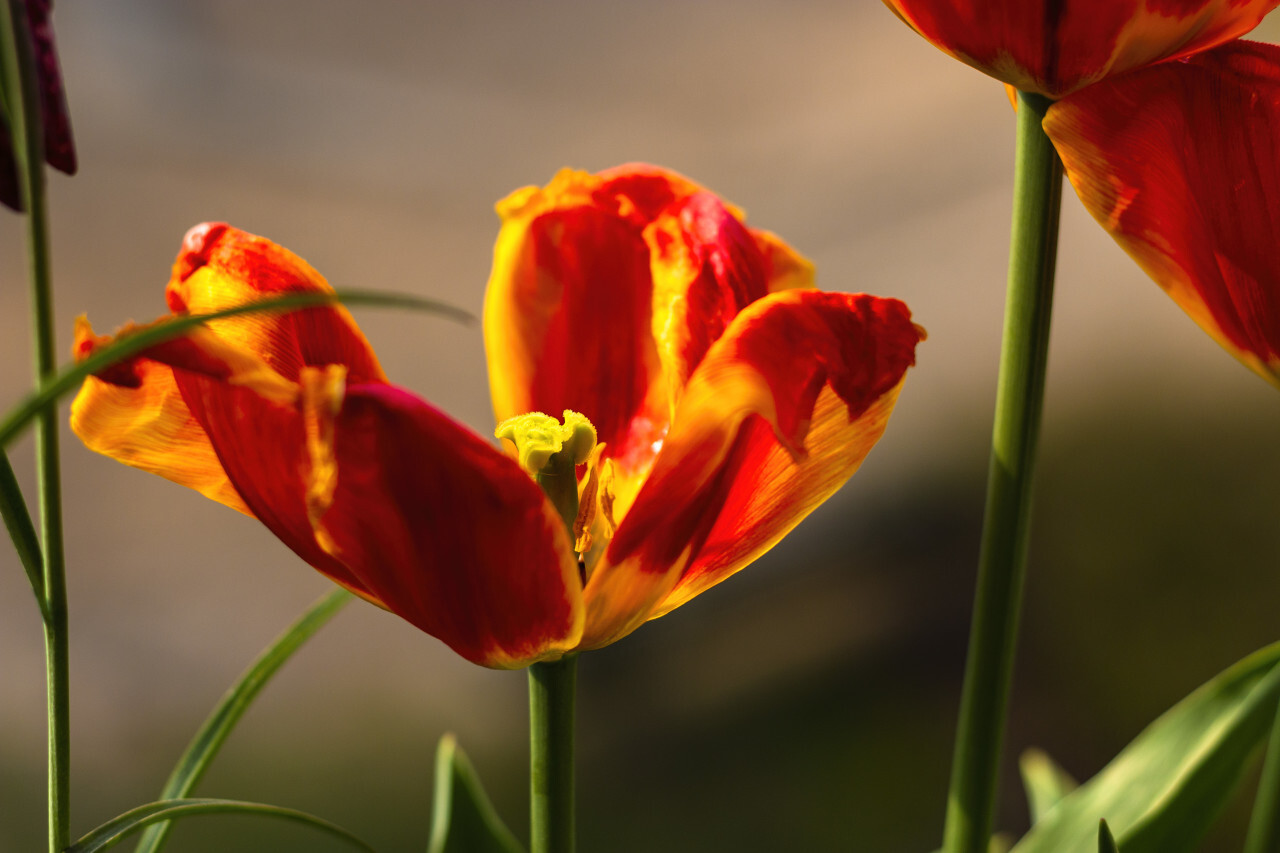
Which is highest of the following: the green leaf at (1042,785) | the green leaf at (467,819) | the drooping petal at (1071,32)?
the drooping petal at (1071,32)

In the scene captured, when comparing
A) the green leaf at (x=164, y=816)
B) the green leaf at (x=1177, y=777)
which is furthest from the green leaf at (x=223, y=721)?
the green leaf at (x=1177, y=777)

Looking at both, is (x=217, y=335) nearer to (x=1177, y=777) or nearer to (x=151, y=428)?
(x=151, y=428)

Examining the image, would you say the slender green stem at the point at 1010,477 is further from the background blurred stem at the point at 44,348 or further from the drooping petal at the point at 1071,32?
the background blurred stem at the point at 44,348

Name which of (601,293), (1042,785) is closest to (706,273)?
(601,293)

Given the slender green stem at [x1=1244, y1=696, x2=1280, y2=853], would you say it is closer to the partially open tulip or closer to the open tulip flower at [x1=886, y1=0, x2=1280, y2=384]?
the open tulip flower at [x1=886, y1=0, x2=1280, y2=384]

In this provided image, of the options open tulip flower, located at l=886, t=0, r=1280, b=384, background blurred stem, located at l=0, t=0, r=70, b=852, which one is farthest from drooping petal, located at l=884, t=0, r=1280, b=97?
background blurred stem, located at l=0, t=0, r=70, b=852

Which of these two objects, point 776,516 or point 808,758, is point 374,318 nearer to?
point 808,758

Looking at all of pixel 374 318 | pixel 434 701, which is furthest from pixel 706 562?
pixel 374 318
